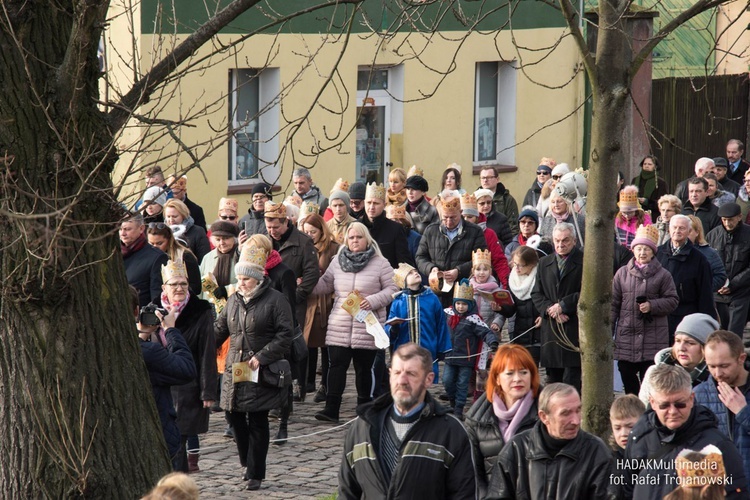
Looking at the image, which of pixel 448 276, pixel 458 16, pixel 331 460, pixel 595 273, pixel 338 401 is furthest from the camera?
pixel 448 276

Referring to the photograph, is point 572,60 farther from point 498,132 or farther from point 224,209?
point 224,209

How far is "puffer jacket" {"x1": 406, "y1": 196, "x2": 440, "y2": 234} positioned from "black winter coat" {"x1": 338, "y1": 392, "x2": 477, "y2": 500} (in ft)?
28.3

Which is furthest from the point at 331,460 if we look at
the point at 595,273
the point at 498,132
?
the point at 498,132

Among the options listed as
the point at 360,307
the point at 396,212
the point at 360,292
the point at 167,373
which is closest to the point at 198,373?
the point at 167,373

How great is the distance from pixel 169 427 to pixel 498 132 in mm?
17363

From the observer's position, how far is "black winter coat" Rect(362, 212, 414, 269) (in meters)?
13.6

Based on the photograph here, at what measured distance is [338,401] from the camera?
1198cm

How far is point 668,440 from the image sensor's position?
6.42 m

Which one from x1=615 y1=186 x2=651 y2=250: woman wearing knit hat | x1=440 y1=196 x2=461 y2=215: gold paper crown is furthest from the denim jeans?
x1=615 y1=186 x2=651 y2=250: woman wearing knit hat

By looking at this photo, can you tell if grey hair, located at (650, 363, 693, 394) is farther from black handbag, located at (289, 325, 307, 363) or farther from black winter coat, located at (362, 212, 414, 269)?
black winter coat, located at (362, 212, 414, 269)

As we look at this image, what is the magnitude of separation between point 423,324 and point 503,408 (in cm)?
465

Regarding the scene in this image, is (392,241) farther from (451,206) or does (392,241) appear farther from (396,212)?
(396,212)

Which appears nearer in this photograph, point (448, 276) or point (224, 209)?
point (448, 276)

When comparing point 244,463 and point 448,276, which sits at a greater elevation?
point 448,276
